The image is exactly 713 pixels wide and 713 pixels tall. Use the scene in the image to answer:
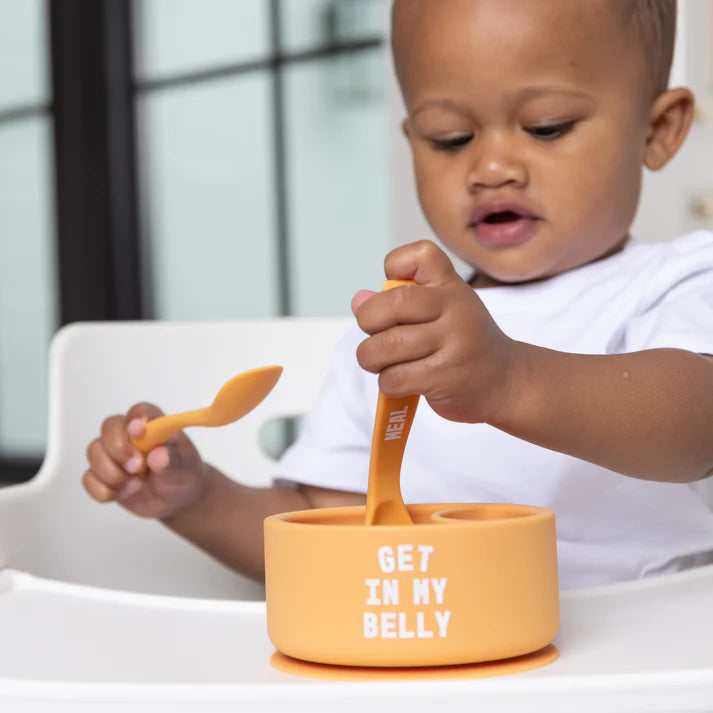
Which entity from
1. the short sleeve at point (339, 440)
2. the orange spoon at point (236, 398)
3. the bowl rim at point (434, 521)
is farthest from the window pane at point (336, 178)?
the bowl rim at point (434, 521)

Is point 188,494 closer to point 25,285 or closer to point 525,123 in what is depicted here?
point 525,123

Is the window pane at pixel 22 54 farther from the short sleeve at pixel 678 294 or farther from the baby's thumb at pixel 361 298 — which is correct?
the baby's thumb at pixel 361 298

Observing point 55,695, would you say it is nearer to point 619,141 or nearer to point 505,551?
point 505,551

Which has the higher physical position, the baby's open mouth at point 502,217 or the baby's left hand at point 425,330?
the baby's open mouth at point 502,217

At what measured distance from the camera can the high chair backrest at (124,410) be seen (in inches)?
33.6

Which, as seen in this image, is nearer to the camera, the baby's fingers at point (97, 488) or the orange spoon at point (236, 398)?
the orange spoon at point (236, 398)

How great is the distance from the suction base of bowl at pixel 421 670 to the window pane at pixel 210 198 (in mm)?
2506

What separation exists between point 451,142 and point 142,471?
12.1 inches

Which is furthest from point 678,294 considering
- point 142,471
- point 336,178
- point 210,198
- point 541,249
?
point 210,198

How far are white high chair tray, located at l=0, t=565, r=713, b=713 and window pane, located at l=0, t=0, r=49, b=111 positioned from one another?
2825 millimetres

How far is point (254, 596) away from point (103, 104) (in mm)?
2345

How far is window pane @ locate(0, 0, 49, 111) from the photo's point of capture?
124 inches

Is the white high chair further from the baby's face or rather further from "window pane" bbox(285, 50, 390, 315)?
"window pane" bbox(285, 50, 390, 315)

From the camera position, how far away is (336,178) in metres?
2.78
